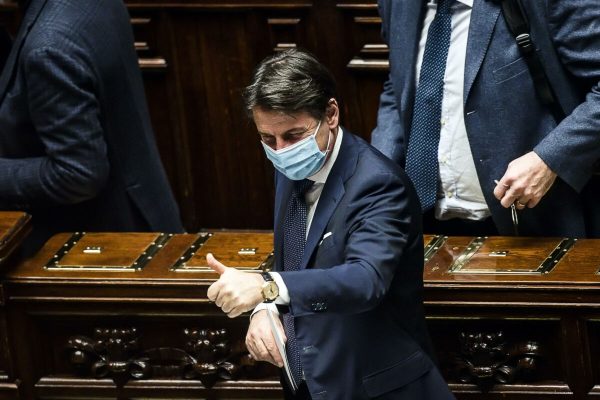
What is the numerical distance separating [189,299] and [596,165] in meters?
1.04

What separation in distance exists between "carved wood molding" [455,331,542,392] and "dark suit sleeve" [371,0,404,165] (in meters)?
0.61

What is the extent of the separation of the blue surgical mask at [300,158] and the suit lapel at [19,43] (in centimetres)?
112

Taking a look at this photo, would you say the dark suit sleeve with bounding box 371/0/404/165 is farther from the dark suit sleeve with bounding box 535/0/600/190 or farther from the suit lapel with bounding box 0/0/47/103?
the suit lapel with bounding box 0/0/47/103

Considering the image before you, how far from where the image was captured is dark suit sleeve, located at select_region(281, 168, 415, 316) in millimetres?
2740

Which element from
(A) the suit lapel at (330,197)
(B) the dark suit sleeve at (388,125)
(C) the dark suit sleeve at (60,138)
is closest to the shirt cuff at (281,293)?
(A) the suit lapel at (330,197)

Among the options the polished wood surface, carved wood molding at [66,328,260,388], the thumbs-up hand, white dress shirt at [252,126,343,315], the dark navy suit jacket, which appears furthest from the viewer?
carved wood molding at [66,328,260,388]

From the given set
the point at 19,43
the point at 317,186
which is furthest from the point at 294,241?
the point at 19,43

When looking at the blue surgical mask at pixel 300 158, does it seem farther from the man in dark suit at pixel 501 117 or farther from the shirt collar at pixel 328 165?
the man in dark suit at pixel 501 117

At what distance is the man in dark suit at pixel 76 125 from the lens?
12.5 feet

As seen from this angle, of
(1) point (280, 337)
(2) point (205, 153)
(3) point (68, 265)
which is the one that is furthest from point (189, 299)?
(2) point (205, 153)

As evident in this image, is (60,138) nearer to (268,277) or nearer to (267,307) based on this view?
(267,307)

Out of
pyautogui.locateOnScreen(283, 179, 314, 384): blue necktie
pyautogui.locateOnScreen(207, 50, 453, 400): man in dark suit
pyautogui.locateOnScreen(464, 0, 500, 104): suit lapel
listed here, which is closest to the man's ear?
pyautogui.locateOnScreen(207, 50, 453, 400): man in dark suit

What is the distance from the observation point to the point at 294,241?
3051 millimetres

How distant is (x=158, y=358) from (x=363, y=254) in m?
0.98
